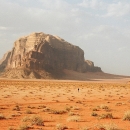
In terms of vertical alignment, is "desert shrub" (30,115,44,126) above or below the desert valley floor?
above

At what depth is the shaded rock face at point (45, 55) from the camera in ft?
406

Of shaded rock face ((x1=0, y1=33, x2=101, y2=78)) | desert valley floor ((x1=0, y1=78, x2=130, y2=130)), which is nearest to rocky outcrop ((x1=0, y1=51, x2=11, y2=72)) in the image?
shaded rock face ((x1=0, y1=33, x2=101, y2=78))

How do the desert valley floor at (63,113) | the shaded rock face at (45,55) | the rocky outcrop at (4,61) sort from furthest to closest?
the rocky outcrop at (4,61), the shaded rock face at (45,55), the desert valley floor at (63,113)

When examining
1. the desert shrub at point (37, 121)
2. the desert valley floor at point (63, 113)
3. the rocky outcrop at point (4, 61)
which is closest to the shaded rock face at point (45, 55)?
Result: the rocky outcrop at point (4, 61)

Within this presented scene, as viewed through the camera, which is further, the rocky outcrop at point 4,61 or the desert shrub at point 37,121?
the rocky outcrop at point 4,61

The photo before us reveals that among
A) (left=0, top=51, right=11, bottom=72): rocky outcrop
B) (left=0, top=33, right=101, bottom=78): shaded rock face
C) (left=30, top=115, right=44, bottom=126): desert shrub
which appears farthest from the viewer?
(left=0, top=51, right=11, bottom=72): rocky outcrop

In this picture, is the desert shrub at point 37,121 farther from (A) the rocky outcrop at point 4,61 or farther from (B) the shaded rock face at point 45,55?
(A) the rocky outcrop at point 4,61

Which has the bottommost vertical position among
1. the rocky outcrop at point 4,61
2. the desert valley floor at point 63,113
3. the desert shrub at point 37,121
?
the desert valley floor at point 63,113

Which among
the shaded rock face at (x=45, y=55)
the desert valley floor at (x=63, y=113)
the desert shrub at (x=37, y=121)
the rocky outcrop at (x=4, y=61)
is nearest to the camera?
the desert valley floor at (x=63, y=113)

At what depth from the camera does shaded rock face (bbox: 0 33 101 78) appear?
123769 millimetres

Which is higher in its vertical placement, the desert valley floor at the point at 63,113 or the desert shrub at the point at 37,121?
the desert shrub at the point at 37,121

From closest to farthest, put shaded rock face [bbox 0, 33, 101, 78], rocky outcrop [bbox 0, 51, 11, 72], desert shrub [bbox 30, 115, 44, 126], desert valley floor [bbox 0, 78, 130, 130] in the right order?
1. desert valley floor [bbox 0, 78, 130, 130]
2. desert shrub [bbox 30, 115, 44, 126]
3. shaded rock face [bbox 0, 33, 101, 78]
4. rocky outcrop [bbox 0, 51, 11, 72]

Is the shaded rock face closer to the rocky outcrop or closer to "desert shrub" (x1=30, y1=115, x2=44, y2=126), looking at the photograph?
the rocky outcrop

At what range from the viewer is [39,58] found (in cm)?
12700
